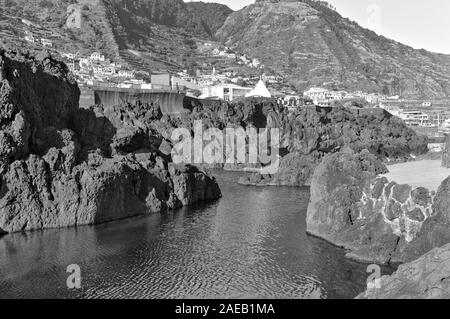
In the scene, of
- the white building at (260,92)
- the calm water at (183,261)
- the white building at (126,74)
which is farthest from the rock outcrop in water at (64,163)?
the white building at (126,74)

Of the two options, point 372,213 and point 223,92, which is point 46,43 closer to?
point 223,92

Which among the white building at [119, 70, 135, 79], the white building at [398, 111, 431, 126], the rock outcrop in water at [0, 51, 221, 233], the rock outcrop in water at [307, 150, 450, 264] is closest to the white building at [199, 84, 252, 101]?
the white building at [119, 70, 135, 79]

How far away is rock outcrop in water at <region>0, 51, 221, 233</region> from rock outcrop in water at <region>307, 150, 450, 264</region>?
55.6 ft

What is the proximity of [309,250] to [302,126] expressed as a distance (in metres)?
71.2

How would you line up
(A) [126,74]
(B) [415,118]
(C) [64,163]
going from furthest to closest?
(B) [415,118], (A) [126,74], (C) [64,163]

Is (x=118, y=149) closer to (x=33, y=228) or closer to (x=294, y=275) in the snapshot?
(x=33, y=228)

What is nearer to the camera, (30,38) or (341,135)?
(341,135)

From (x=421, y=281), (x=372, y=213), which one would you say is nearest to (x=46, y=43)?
(x=372, y=213)

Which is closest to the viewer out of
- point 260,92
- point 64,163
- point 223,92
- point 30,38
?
point 64,163

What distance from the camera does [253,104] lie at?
405 ft

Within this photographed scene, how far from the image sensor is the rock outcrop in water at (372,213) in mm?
37678

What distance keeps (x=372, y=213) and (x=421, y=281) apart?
17.0m

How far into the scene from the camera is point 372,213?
138 ft
